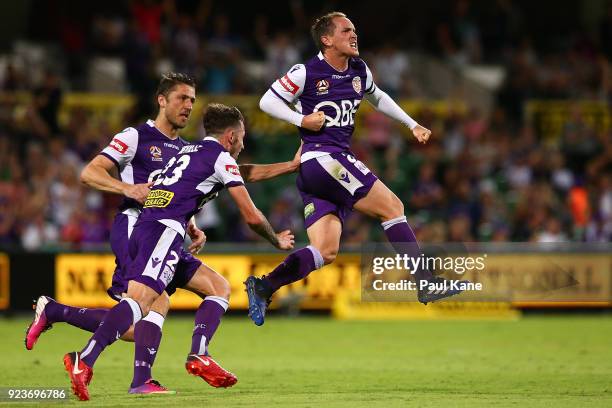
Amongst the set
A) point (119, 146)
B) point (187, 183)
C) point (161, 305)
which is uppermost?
point (119, 146)

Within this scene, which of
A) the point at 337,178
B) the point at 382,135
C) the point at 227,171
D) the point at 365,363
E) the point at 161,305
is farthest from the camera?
the point at 382,135

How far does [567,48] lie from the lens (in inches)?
1071

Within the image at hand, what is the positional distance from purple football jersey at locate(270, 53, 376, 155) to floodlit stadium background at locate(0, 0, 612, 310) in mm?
8393

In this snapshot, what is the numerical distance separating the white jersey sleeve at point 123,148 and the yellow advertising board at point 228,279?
843cm

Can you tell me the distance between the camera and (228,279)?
18.6 metres

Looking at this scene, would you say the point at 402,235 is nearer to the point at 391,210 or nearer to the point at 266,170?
the point at 391,210

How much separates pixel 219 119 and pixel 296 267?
4.87 ft

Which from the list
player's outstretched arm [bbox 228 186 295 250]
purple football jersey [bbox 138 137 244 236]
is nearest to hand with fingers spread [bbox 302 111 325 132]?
purple football jersey [bbox 138 137 244 236]

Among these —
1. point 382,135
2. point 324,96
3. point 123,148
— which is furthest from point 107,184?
point 382,135

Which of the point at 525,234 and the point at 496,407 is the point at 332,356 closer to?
the point at 496,407

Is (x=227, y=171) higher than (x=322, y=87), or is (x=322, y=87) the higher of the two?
(x=322, y=87)

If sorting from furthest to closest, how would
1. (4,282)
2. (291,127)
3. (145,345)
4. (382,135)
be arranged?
(291,127), (382,135), (4,282), (145,345)

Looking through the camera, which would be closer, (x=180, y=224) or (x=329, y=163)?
(x=180, y=224)

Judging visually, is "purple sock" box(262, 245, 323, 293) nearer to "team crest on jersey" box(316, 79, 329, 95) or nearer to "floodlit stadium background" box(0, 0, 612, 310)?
"team crest on jersey" box(316, 79, 329, 95)
